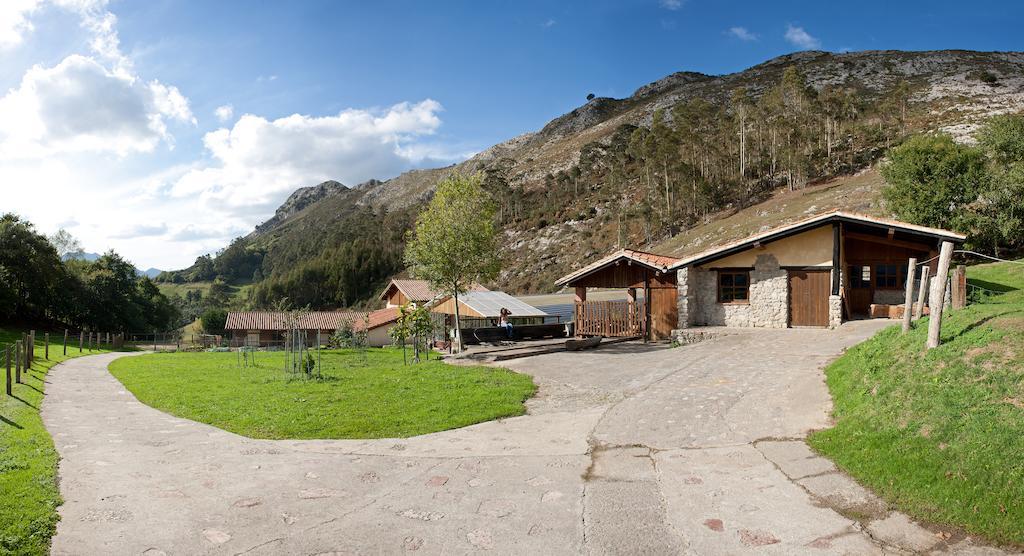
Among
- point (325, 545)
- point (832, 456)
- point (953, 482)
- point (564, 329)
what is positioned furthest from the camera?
point (564, 329)

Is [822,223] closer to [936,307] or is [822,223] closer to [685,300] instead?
[685,300]

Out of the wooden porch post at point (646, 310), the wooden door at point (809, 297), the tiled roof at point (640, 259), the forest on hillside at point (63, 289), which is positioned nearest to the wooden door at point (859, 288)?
the wooden door at point (809, 297)

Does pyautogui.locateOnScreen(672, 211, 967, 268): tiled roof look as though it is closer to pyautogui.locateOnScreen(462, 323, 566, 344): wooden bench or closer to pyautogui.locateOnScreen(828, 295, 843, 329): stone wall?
pyautogui.locateOnScreen(828, 295, 843, 329): stone wall

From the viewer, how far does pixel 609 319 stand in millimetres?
26969

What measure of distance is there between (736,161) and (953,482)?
300 feet

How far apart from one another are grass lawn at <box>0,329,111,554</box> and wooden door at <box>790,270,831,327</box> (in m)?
23.3

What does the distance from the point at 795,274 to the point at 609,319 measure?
8169mm

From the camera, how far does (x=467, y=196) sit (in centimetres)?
2602

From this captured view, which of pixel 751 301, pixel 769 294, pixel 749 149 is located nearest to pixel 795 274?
pixel 769 294

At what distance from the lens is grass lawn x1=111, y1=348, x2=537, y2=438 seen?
11.1m

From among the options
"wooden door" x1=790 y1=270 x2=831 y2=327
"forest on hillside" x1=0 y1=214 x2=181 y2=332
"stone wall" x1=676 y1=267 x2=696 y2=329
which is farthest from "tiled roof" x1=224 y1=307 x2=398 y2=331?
"wooden door" x1=790 y1=270 x2=831 y2=327

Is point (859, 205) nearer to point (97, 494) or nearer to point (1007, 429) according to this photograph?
point (1007, 429)

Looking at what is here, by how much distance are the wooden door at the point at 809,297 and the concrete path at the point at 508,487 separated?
1139 cm

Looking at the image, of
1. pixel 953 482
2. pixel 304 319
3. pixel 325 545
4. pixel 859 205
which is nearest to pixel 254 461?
pixel 325 545
